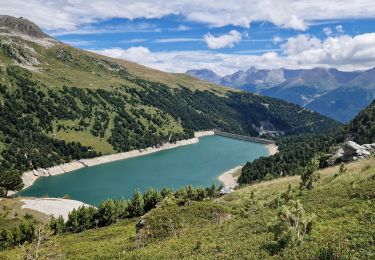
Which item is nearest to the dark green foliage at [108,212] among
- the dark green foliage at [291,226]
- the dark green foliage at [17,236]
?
the dark green foliage at [17,236]

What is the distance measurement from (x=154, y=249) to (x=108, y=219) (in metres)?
60.0

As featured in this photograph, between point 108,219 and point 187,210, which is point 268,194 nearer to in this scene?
point 187,210

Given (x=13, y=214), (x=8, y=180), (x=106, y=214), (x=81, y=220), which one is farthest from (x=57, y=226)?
(x=8, y=180)

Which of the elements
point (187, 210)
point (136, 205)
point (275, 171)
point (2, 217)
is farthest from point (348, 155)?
point (275, 171)

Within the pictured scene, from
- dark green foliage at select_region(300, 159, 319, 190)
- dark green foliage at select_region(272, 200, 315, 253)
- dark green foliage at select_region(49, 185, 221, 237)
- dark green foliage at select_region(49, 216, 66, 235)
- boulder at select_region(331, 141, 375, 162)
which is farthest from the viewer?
dark green foliage at select_region(49, 185, 221, 237)

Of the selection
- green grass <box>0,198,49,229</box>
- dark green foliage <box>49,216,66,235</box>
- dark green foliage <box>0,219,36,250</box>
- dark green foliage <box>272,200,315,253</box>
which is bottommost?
dark green foliage <box>49,216,66,235</box>

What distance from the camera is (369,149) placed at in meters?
82.1

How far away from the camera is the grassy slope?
24041mm

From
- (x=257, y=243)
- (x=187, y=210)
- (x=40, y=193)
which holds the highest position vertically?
(x=257, y=243)

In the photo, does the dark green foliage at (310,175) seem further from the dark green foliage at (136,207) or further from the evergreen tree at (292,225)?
the dark green foliage at (136,207)

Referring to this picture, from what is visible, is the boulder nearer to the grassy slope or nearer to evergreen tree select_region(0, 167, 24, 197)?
the grassy slope

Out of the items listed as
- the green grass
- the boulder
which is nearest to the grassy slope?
the boulder

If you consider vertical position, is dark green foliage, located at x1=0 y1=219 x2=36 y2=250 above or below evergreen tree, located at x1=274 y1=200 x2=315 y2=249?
below

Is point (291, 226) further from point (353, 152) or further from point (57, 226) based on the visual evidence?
point (57, 226)
